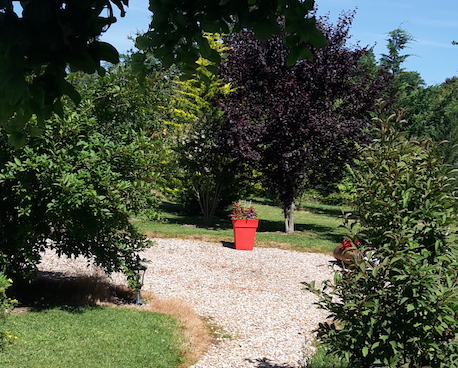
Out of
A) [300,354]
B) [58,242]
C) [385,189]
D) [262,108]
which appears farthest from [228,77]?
[385,189]

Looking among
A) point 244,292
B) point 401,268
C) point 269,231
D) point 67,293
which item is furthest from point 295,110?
point 401,268

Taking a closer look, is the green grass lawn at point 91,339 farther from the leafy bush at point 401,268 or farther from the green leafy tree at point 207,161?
the green leafy tree at point 207,161

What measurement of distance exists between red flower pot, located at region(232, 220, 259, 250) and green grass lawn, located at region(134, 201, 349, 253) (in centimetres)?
83

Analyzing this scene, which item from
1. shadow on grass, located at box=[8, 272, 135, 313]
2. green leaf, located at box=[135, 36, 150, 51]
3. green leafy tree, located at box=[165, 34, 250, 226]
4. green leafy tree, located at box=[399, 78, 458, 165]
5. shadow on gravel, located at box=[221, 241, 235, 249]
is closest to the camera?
green leaf, located at box=[135, 36, 150, 51]

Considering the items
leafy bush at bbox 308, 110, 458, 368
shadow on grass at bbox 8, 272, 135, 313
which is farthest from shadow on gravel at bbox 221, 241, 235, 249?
leafy bush at bbox 308, 110, 458, 368

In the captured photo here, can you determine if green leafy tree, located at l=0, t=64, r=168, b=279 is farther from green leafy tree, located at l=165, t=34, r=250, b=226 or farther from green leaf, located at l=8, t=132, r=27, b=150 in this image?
green leafy tree, located at l=165, t=34, r=250, b=226

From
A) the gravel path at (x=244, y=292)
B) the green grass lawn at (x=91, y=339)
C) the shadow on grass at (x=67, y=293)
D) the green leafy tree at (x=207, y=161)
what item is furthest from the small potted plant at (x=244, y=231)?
the green grass lawn at (x=91, y=339)

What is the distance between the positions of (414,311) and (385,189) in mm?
764

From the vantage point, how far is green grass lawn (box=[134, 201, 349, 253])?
439 inches

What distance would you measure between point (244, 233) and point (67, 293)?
4.83 m

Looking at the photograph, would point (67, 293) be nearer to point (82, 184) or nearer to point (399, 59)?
point (82, 184)

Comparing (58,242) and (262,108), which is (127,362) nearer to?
(58,242)

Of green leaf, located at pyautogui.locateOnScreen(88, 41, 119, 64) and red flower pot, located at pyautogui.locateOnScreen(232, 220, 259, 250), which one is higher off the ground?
green leaf, located at pyautogui.locateOnScreen(88, 41, 119, 64)

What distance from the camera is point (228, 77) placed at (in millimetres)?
12648
